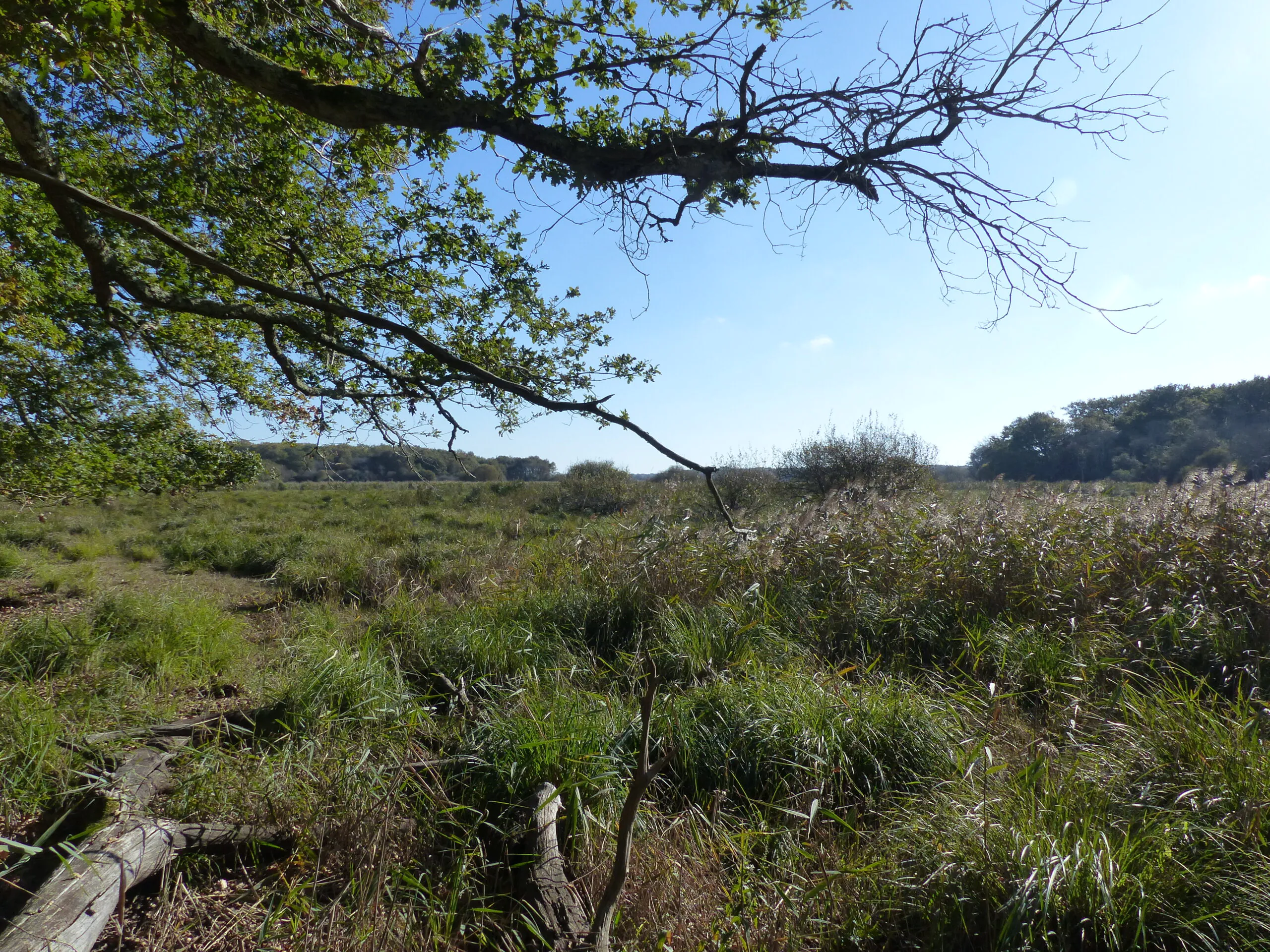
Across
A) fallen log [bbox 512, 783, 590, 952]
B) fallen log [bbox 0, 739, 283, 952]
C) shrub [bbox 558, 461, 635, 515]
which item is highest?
shrub [bbox 558, 461, 635, 515]

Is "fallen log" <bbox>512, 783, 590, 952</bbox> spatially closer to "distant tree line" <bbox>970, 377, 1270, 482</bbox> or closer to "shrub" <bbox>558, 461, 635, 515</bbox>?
"distant tree line" <bbox>970, 377, 1270, 482</bbox>

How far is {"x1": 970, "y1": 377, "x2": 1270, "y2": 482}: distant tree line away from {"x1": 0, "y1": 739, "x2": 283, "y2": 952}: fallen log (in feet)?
53.0

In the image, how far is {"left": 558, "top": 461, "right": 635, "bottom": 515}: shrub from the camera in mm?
20781

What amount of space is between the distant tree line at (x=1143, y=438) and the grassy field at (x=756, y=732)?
36.0 ft

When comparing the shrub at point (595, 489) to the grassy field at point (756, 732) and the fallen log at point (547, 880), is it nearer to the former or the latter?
the grassy field at point (756, 732)

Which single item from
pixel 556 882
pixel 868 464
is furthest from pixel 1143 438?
pixel 556 882

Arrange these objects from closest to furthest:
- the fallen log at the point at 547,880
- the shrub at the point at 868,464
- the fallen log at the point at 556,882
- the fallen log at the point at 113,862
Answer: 1. the fallen log at the point at 556,882
2. the fallen log at the point at 113,862
3. the fallen log at the point at 547,880
4. the shrub at the point at 868,464

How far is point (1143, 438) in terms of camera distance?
2505cm

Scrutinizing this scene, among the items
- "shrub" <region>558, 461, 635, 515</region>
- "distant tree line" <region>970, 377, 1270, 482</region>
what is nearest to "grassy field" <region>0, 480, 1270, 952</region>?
"distant tree line" <region>970, 377, 1270, 482</region>

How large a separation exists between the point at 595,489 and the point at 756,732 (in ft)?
61.6

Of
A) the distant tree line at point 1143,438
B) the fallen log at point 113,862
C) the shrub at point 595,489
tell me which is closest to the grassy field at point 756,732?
the fallen log at point 113,862

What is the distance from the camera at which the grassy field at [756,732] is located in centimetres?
208

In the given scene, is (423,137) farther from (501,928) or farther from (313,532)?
(313,532)

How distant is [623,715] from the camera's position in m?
3.34
